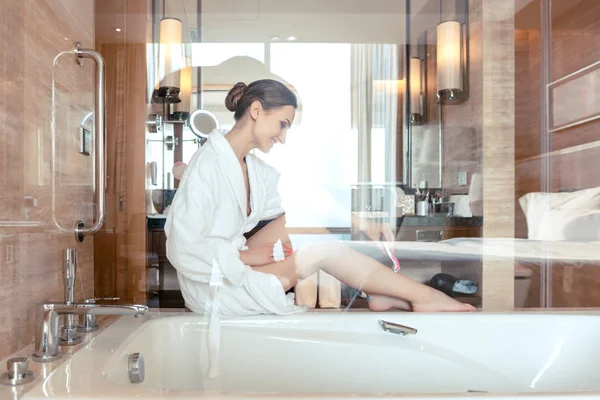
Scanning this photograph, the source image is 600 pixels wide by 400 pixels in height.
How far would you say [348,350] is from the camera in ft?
5.79

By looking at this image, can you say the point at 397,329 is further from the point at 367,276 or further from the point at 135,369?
the point at 135,369

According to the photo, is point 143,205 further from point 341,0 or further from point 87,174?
point 341,0

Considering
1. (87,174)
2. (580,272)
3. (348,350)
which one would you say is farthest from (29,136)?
(580,272)

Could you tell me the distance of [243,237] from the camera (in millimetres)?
1853

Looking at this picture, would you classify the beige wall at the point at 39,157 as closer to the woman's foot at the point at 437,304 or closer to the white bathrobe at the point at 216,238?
the white bathrobe at the point at 216,238

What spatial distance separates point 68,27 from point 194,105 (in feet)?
1.59

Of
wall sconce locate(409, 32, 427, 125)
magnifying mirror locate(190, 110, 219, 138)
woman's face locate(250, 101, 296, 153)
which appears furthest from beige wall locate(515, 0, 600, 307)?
magnifying mirror locate(190, 110, 219, 138)

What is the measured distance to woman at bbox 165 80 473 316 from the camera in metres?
1.82

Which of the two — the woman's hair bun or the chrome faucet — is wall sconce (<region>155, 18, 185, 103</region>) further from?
the chrome faucet

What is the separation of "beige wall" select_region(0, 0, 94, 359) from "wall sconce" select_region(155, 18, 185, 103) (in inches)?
9.7

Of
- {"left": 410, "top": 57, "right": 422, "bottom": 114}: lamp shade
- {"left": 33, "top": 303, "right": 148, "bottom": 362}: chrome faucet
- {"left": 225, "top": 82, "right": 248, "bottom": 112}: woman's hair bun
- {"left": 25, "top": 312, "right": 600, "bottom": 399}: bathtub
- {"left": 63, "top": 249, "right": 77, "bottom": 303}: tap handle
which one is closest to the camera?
{"left": 33, "top": 303, "right": 148, "bottom": 362}: chrome faucet

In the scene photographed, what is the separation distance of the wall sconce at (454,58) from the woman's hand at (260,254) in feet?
2.94

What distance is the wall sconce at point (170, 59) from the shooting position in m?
1.91

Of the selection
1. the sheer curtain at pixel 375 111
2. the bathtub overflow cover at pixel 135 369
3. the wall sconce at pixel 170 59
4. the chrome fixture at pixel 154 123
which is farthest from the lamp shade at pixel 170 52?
the bathtub overflow cover at pixel 135 369
